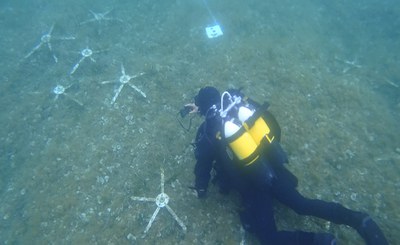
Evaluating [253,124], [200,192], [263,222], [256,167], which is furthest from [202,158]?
[263,222]

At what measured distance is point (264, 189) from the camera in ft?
17.0

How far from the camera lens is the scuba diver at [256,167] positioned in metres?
4.69

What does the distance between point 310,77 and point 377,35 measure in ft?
13.7

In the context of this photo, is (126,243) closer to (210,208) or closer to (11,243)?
(210,208)

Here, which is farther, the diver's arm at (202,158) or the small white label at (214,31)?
the small white label at (214,31)

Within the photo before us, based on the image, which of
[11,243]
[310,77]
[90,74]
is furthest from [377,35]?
[11,243]

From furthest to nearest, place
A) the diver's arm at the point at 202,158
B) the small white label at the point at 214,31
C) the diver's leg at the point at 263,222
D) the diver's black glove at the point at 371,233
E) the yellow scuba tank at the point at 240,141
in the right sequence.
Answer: the small white label at the point at 214,31 < the diver's arm at the point at 202,158 < the diver's leg at the point at 263,222 < the yellow scuba tank at the point at 240,141 < the diver's black glove at the point at 371,233

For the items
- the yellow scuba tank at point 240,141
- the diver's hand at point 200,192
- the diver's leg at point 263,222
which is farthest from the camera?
the diver's hand at point 200,192

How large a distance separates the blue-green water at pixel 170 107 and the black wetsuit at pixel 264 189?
2.15 feet

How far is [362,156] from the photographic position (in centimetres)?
701

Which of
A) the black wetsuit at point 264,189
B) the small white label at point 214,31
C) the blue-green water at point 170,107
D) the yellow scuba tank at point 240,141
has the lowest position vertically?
the blue-green water at point 170,107

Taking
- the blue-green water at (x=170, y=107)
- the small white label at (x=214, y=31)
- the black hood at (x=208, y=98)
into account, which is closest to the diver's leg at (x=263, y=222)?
the blue-green water at (x=170, y=107)

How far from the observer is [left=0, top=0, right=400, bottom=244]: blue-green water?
6.21 meters

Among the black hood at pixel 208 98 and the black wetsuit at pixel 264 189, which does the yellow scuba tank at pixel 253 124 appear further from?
the black hood at pixel 208 98
